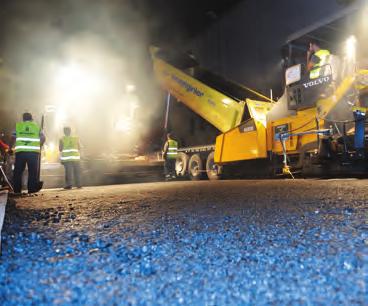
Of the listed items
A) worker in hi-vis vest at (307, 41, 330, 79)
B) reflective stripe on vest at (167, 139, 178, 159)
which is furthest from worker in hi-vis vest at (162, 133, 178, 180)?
worker in hi-vis vest at (307, 41, 330, 79)

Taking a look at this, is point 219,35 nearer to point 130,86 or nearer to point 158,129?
point 130,86

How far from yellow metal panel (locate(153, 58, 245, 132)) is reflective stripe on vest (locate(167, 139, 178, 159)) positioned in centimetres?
112

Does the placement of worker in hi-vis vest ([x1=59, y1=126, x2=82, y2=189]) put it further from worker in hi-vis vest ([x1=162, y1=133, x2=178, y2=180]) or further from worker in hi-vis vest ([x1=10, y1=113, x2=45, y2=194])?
worker in hi-vis vest ([x1=162, y1=133, x2=178, y2=180])

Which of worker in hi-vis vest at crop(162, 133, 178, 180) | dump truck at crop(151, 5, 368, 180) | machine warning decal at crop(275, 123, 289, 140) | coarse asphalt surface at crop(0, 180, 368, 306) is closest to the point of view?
coarse asphalt surface at crop(0, 180, 368, 306)

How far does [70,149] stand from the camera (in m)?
7.10

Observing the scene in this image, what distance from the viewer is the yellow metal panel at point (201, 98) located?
25.7ft

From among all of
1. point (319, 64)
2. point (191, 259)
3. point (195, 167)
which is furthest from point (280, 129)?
point (191, 259)

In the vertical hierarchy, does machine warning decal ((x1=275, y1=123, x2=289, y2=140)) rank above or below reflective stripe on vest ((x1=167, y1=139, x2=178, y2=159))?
Answer: above

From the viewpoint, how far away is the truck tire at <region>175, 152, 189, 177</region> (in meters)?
9.48

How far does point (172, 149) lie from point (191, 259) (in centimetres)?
797

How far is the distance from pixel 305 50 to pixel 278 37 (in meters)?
7.28

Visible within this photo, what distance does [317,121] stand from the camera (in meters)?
5.81

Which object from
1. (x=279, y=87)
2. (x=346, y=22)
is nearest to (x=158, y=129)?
(x=279, y=87)

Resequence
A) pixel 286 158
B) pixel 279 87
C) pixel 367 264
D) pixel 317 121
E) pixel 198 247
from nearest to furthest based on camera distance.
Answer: pixel 367 264
pixel 198 247
pixel 317 121
pixel 286 158
pixel 279 87
